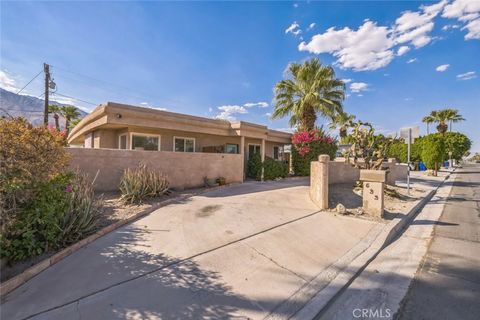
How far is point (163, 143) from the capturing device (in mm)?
11414

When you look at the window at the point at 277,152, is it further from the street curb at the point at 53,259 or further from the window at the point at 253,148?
the street curb at the point at 53,259

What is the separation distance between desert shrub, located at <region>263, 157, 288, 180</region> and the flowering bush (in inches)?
60.1

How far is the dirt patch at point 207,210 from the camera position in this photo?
5.79 meters

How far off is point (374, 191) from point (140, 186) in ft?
22.5

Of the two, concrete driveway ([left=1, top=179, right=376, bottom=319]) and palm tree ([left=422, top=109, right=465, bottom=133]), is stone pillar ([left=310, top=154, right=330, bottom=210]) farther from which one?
palm tree ([left=422, top=109, right=465, bottom=133])

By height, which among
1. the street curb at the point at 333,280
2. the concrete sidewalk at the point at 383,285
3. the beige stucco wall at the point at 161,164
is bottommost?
the concrete sidewalk at the point at 383,285

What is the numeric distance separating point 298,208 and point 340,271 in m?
3.22

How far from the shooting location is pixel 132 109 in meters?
8.90

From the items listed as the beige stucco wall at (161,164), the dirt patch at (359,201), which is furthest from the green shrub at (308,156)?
the beige stucco wall at (161,164)

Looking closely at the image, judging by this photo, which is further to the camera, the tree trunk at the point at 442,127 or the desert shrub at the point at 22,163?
the tree trunk at the point at 442,127

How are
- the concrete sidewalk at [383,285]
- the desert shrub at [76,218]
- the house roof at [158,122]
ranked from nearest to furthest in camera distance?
the concrete sidewalk at [383,285], the desert shrub at [76,218], the house roof at [158,122]

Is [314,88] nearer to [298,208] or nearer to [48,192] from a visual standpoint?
[298,208]

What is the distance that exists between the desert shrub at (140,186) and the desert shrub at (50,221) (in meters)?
1.77

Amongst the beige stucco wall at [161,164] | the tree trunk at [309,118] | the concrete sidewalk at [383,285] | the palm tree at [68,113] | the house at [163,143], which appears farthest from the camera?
the palm tree at [68,113]
